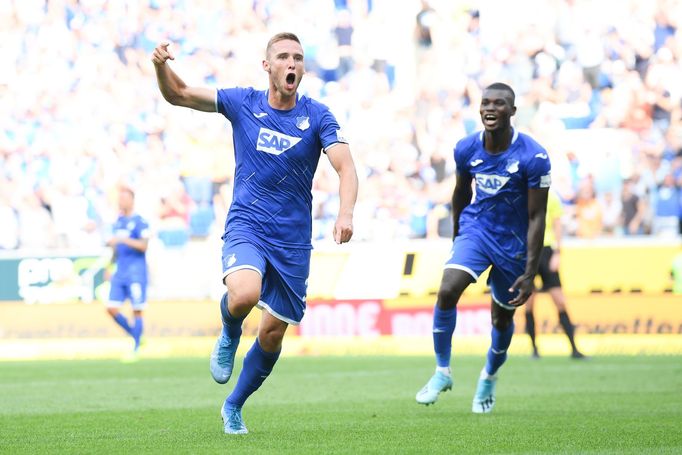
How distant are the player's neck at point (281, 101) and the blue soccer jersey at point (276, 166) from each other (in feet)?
0.11

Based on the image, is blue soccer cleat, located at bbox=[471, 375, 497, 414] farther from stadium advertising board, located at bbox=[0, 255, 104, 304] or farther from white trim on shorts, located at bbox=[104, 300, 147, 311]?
stadium advertising board, located at bbox=[0, 255, 104, 304]

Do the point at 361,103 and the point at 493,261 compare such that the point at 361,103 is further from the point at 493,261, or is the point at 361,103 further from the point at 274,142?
the point at 274,142

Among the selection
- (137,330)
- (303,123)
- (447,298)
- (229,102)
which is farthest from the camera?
(137,330)

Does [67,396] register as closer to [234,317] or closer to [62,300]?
[234,317]

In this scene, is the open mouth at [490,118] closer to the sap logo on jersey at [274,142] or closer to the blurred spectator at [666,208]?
the sap logo on jersey at [274,142]

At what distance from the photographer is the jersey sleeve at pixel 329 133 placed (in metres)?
7.69

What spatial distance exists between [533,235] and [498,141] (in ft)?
→ 2.59

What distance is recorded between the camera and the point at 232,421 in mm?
7895

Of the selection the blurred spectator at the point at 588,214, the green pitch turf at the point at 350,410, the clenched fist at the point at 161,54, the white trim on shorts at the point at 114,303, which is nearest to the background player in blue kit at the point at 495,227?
the green pitch turf at the point at 350,410

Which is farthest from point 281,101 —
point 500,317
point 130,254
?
point 130,254

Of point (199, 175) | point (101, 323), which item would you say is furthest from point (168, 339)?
point (199, 175)

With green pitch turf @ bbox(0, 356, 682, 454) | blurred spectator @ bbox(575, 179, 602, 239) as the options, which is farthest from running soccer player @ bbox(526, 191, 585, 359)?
blurred spectator @ bbox(575, 179, 602, 239)

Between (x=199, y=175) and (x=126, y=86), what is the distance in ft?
10.8

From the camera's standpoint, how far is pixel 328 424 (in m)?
8.69
